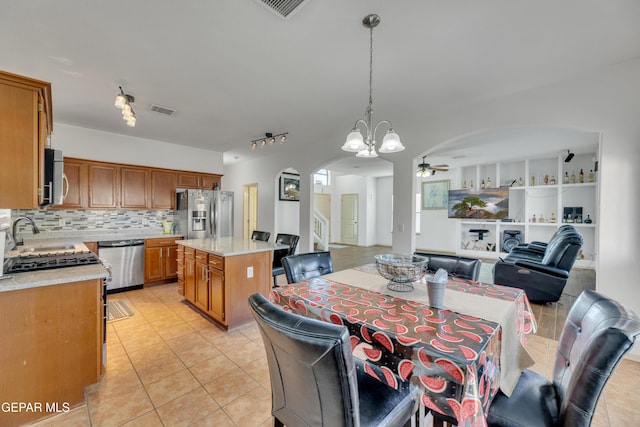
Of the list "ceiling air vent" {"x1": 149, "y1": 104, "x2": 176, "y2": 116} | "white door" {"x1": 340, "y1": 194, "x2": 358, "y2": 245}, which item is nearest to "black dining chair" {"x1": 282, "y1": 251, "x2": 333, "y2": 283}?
"ceiling air vent" {"x1": 149, "y1": 104, "x2": 176, "y2": 116}

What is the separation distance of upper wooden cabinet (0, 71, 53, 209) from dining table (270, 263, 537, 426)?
178cm

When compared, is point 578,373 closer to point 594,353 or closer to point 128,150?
point 594,353

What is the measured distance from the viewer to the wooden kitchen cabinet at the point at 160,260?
446cm

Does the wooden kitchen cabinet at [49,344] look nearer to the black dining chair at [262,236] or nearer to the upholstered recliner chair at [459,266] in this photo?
the black dining chair at [262,236]

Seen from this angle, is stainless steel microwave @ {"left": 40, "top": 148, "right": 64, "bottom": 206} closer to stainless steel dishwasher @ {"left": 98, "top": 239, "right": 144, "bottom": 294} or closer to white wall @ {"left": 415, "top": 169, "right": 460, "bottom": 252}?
stainless steel dishwasher @ {"left": 98, "top": 239, "right": 144, "bottom": 294}

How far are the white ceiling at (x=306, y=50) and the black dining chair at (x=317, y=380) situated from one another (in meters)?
1.94

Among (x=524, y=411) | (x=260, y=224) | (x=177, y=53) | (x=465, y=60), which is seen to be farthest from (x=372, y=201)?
(x=524, y=411)

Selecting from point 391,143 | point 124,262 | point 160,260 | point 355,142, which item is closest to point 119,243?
point 124,262

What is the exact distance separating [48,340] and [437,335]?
7.94ft

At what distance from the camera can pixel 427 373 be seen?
1.03 m

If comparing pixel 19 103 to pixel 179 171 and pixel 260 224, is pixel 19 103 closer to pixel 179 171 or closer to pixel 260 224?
pixel 179 171

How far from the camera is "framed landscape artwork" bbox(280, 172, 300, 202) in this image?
7.18 metres

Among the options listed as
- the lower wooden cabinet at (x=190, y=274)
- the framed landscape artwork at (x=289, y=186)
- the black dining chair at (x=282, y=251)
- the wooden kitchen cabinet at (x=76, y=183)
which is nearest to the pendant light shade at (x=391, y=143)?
the black dining chair at (x=282, y=251)

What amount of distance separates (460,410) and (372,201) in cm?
904
